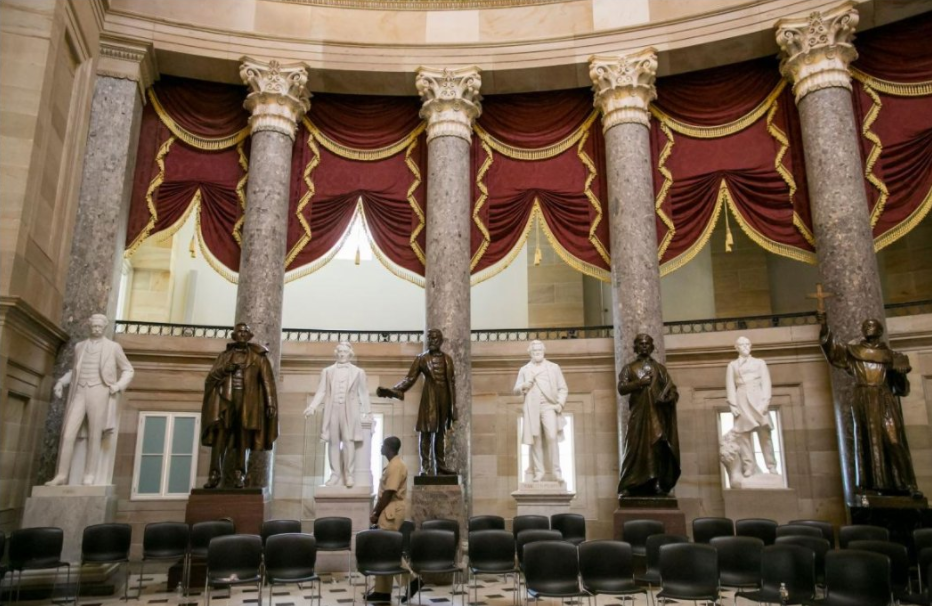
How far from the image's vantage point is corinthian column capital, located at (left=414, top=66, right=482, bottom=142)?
40.2ft

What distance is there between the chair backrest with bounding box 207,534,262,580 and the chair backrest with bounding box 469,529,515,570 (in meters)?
1.95

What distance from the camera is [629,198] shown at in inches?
458

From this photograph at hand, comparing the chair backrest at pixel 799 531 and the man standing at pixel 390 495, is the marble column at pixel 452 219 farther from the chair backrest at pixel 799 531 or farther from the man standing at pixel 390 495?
the chair backrest at pixel 799 531

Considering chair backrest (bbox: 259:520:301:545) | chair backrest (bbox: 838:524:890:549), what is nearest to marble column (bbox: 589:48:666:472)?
chair backrest (bbox: 838:524:890:549)

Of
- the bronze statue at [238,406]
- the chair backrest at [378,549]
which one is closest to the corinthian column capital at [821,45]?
the bronze statue at [238,406]

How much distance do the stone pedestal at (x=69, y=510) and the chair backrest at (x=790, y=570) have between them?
22.5 ft

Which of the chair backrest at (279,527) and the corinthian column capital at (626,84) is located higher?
the corinthian column capital at (626,84)

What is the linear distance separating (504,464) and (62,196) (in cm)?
764

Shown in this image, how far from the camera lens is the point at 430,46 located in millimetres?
12523

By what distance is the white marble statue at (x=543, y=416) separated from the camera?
10.1 meters

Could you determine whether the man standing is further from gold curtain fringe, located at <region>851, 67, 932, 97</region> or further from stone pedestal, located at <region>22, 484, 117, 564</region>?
gold curtain fringe, located at <region>851, 67, 932, 97</region>

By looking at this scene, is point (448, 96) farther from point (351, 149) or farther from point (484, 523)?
point (484, 523)

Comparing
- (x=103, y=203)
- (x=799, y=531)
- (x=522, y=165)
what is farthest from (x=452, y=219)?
(x=799, y=531)

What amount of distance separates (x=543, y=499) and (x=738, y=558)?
349 cm
